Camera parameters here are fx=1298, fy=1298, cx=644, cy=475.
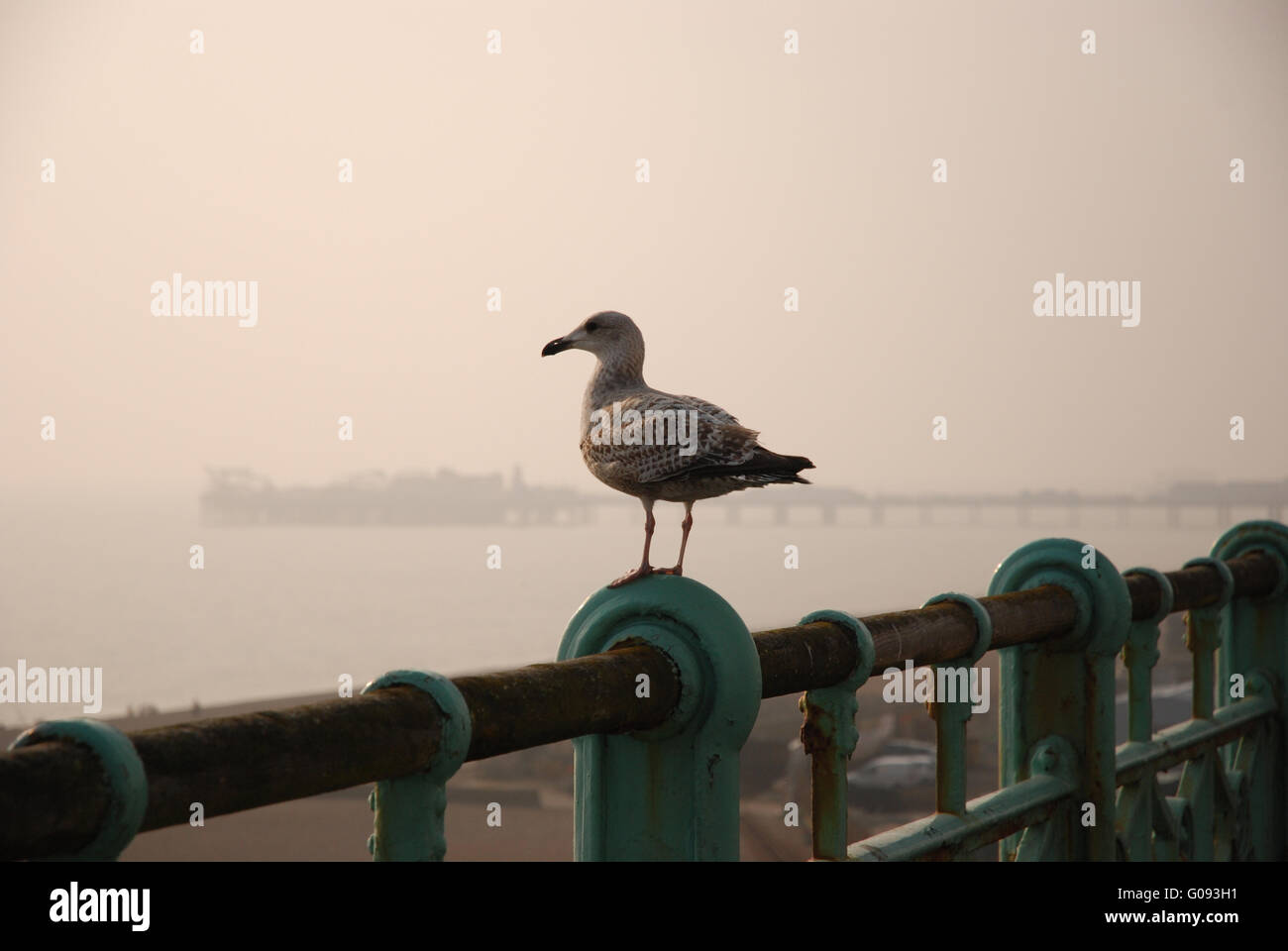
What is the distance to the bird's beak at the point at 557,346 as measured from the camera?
172 inches

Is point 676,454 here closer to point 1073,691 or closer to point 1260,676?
point 1073,691

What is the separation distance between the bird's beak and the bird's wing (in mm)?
676

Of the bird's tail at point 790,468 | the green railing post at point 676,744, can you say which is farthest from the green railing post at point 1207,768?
the green railing post at point 676,744

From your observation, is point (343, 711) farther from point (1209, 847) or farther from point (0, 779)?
point (1209, 847)

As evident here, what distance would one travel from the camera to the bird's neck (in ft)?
13.5

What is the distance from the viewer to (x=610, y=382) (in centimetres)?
421

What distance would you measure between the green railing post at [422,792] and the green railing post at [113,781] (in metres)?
0.38

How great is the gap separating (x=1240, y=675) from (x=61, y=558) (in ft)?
489

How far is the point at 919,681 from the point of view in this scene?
9.48 ft

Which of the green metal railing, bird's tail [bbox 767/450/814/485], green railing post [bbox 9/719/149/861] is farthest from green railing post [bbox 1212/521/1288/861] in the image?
green railing post [bbox 9/719/149/861]

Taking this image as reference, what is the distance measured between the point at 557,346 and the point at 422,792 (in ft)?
9.62

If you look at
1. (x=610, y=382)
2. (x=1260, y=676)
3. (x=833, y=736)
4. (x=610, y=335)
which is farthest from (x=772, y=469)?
(x=1260, y=676)
